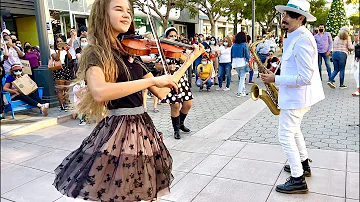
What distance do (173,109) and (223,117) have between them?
1.70 metres

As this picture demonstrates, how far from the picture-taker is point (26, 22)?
14266 millimetres

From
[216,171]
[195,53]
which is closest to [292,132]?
[216,171]

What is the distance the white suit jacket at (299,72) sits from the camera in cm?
277

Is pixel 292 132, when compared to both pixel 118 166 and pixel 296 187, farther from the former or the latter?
pixel 118 166

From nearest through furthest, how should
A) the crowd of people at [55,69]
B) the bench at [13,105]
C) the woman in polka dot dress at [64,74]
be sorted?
the bench at [13,105], the crowd of people at [55,69], the woman in polka dot dress at [64,74]

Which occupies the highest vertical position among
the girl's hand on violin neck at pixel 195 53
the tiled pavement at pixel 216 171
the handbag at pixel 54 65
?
the girl's hand on violin neck at pixel 195 53

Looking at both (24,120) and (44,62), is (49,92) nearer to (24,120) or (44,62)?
(44,62)

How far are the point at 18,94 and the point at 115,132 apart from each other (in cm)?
572

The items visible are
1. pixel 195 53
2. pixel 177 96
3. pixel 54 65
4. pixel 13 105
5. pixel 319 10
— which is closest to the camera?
pixel 195 53

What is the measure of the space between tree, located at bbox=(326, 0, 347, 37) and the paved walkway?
17.0 m

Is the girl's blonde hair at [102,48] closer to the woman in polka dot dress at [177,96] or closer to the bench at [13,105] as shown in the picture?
the woman in polka dot dress at [177,96]

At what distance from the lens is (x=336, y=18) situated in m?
21.1

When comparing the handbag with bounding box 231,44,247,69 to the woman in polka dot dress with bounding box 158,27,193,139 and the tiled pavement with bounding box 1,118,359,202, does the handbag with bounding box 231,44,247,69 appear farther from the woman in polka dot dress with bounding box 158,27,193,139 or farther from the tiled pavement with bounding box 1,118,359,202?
the tiled pavement with bounding box 1,118,359,202

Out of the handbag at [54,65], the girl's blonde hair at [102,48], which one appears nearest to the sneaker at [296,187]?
the girl's blonde hair at [102,48]
